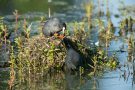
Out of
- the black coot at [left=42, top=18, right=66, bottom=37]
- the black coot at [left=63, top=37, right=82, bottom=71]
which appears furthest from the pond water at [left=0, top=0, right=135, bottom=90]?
the black coot at [left=42, top=18, right=66, bottom=37]

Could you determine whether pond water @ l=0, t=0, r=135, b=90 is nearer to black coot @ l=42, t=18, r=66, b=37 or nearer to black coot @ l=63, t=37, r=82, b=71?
black coot @ l=63, t=37, r=82, b=71

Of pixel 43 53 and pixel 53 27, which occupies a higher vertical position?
pixel 53 27

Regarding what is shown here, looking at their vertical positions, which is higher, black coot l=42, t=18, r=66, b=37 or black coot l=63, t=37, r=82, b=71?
black coot l=42, t=18, r=66, b=37

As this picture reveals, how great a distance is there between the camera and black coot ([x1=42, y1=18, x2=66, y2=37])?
357 inches

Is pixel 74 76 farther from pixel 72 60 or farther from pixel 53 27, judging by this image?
pixel 53 27

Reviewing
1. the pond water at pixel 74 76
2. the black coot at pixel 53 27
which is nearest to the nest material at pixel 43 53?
the pond water at pixel 74 76

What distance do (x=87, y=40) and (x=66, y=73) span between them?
2.60 metres

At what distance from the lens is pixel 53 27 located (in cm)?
910

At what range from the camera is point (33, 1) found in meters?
A: 16.5

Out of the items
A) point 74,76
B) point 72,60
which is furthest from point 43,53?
point 74,76

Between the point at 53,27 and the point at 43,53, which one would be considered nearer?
the point at 43,53

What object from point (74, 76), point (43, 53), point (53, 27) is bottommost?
point (74, 76)

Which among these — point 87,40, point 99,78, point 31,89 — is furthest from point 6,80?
point 87,40

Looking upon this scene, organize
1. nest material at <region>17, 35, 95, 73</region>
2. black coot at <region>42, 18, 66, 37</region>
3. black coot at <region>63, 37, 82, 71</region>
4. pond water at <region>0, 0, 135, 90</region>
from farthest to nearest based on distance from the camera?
black coot at <region>42, 18, 66, 37</region> → black coot at <region>63, 37, 82, 71</region> → nest material at <region>17, 35, 95, 73</region> → pond water at <region>0, 0, 135, 90</region>
